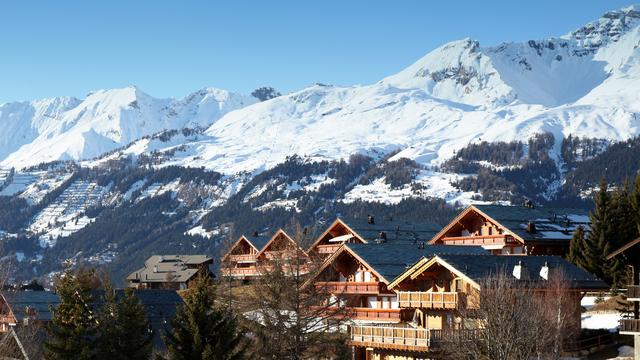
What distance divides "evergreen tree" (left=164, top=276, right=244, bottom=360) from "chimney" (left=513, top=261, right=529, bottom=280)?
51.0 feet

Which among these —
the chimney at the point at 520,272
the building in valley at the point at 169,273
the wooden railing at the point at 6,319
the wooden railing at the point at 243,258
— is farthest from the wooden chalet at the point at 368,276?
the building in valley at the point at 169,273

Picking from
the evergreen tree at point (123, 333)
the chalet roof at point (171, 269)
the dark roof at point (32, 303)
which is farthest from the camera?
the chalet roof at point (171, 269)

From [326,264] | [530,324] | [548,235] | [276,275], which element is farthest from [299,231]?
[548,235]

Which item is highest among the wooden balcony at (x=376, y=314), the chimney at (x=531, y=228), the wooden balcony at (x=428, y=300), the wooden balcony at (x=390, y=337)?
the chimney at (x=531, y=228)

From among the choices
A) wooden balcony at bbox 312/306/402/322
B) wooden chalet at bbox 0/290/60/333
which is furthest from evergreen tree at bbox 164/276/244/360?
wooden chalet at bbox 0/290/60/333

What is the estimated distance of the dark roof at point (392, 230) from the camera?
312ft

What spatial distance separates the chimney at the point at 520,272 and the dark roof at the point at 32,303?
3978 centimetres

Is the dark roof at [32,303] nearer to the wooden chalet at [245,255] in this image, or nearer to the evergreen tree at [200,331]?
the wooden chalet at [245,255]

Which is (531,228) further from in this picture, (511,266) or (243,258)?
(243,258)

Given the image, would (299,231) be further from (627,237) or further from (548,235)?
(548,235)

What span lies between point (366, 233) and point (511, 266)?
118 ft

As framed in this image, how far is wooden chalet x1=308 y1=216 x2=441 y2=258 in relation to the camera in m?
93.8

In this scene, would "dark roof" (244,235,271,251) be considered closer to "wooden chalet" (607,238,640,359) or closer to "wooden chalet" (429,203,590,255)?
"wooden chalet" (429,203,590,255)

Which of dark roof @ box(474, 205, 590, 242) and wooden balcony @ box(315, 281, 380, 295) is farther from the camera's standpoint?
dark roof @ box(474, 205, 590, 242)
